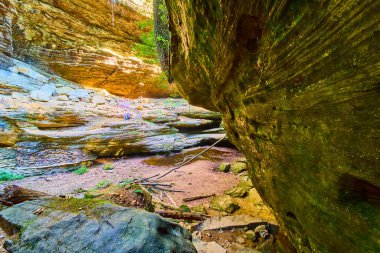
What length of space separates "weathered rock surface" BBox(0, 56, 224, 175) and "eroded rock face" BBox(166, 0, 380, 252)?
10.5 m

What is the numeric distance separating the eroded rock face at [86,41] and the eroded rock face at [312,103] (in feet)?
47.6

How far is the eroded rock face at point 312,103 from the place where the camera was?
1333 mm

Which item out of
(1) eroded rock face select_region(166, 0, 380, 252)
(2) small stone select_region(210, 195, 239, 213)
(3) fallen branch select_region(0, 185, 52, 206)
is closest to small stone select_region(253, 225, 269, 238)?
(2) small stone select_region(210, 195, 239, 213)

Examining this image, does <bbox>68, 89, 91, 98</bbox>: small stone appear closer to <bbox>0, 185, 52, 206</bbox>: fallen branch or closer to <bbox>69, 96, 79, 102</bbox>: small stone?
<bbox>69, 96, 79, 102</bbox>: small stone

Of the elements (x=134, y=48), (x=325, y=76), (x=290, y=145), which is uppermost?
(x=134, y=48)

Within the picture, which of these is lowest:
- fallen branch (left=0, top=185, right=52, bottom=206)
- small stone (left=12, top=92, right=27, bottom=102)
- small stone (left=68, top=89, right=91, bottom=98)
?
fallen branch (left=0, top=185, right=52, bottom=206)

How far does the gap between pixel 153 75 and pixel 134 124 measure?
8.04 m

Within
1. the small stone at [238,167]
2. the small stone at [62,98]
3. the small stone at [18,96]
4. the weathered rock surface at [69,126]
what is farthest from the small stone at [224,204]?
the small stone at [62,98]

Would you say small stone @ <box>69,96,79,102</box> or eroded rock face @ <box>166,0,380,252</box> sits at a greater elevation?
small stone @ <box>69,96,79,102</box>

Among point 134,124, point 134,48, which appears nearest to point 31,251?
point 134,124

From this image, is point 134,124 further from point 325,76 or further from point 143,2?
point 325,76

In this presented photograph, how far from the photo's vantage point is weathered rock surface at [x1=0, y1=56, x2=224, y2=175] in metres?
10.1

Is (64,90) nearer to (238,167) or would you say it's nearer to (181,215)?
(238,167)

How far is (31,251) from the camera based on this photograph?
7.66ft
